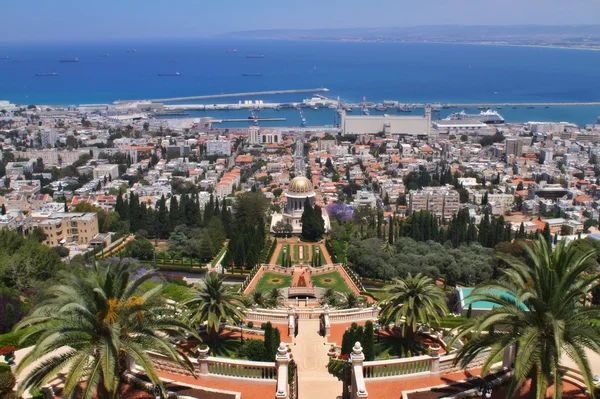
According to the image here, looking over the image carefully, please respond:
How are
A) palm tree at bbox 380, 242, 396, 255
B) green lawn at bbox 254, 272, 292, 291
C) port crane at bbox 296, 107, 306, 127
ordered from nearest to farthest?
1. green lawn at bbox 254, 272, 292, 291
2. palm tree at bbox 380, 242, 396, 255
3. port crane at bbox 296, 107, 306, 127

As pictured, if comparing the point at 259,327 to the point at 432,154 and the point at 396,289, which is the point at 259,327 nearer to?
the point at 396,289

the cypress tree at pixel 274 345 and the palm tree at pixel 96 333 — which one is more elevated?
the palm tree at pixel 96 333

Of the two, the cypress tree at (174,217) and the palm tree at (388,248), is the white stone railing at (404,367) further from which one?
the cypress tree at (174,217)

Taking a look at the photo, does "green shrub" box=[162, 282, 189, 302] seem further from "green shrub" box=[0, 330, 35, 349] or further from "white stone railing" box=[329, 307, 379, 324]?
"green shrub" box=[0, 330, 35, 349]

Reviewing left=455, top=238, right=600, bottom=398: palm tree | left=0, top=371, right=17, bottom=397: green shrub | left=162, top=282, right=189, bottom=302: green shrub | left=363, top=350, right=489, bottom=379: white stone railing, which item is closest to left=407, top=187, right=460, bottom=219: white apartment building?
left=162, top=282, right=189, bottom=302: green shrub

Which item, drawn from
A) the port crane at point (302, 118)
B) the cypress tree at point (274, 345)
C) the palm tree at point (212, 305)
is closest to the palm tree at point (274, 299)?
the palm tree at point (212, 305)

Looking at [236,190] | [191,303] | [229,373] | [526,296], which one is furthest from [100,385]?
[236,190]
